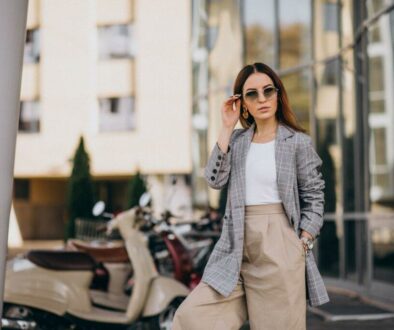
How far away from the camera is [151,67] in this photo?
2603cm

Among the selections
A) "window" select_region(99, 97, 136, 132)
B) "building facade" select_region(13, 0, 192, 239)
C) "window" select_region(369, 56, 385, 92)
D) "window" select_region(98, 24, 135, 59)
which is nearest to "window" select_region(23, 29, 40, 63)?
"building facade" select_region(13, 0, 192, 239)

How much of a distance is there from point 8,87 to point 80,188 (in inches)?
768

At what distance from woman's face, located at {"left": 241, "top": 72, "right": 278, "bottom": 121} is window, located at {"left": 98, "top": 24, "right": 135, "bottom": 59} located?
79.8ft

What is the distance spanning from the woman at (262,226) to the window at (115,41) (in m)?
24.4

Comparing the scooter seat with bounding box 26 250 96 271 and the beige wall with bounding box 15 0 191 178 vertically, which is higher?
the beige wall with bounding box 15 0 191 178

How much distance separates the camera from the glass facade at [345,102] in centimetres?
948

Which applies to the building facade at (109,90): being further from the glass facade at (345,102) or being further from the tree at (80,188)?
the glass facade at (345,102)

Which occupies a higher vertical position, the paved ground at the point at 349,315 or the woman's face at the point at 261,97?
the woman's face at the point at 261,97

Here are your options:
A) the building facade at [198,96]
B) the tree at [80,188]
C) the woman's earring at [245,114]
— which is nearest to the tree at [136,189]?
the building facade at [198,96]

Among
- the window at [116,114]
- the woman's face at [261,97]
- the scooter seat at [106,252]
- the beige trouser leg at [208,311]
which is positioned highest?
the window at [116,114]

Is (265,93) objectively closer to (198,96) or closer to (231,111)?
(231,111)

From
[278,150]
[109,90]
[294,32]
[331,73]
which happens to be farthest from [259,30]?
[109,90]

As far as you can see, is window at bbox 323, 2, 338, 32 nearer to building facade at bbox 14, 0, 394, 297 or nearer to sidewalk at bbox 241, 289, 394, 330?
building facade at bbox 14, 0, 394, 297

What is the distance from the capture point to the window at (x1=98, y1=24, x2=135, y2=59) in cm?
2712
